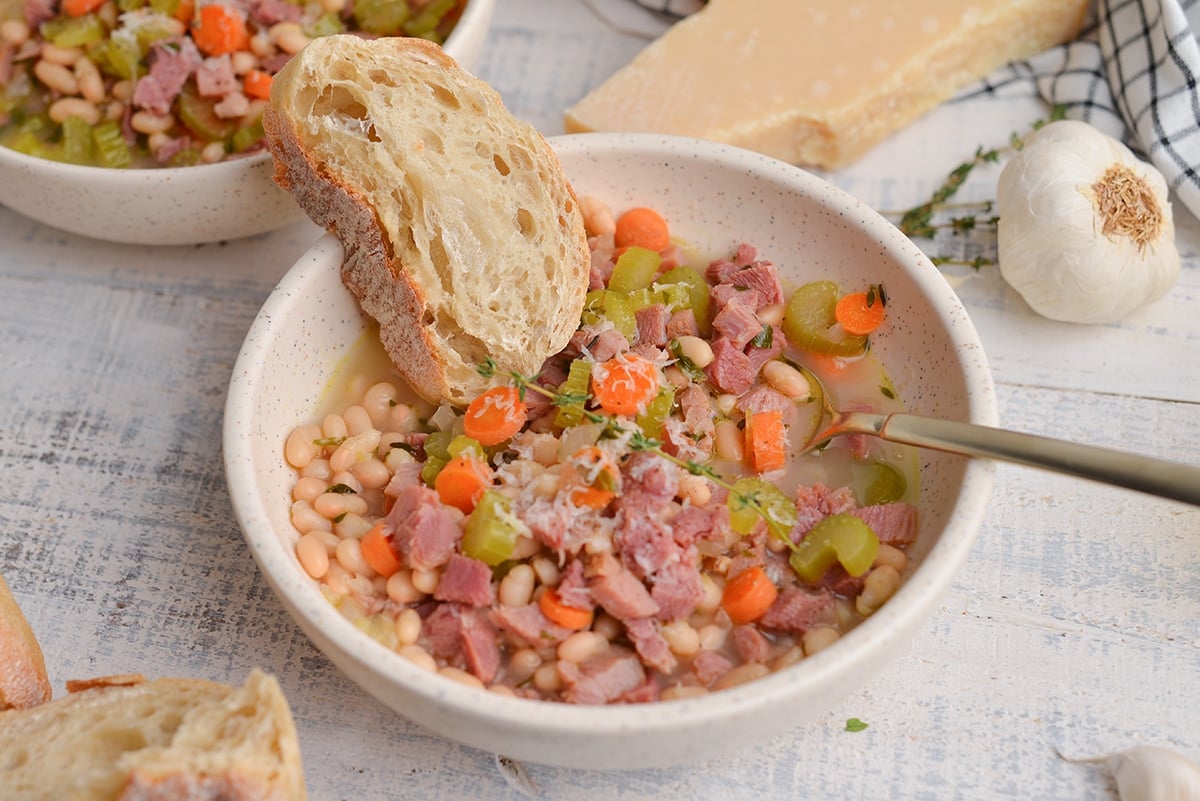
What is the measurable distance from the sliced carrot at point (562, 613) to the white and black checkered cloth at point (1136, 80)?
2201 millimetres

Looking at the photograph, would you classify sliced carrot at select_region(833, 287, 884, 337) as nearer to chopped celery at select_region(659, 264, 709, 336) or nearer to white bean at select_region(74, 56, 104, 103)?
chopped celery at select_region(659, 264, 709, 336)

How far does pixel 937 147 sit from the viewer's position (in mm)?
3557

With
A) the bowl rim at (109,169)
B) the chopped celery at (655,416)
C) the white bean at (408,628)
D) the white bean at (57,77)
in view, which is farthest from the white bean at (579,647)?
the white bean at (57,77)

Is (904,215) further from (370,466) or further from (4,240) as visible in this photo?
(4,240)

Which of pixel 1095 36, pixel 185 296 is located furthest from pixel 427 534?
pixel 1095 36

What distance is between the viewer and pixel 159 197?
3.01 m

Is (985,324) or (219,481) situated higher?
(985,324)

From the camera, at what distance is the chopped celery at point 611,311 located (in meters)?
2.73

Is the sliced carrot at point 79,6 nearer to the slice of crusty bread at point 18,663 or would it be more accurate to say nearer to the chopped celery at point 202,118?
the chopped celery at point 202,118

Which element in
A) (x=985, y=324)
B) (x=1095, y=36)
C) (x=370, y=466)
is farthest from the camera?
(x=1095, y=36)

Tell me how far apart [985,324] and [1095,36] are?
1196mm

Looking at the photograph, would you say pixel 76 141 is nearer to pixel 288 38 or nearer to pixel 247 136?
pixel 247 136

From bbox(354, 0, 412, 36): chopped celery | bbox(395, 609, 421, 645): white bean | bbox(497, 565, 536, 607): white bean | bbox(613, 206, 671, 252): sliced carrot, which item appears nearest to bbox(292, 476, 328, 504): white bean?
bbox(395, 609, 421, 645): white bean

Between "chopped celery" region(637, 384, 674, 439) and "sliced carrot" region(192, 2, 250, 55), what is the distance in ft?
5.36
